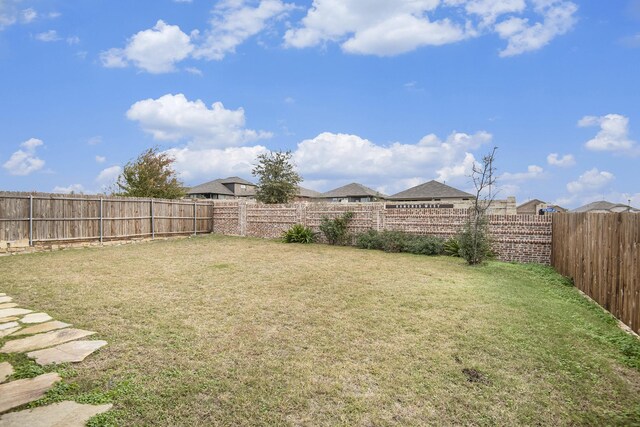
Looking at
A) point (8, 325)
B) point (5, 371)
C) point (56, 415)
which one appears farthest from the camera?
point (8, 325)

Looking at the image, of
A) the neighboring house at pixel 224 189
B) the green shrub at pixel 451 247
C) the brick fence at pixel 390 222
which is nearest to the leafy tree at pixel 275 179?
the brick fence at pixel 390 222

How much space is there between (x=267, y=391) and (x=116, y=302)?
3663 mm

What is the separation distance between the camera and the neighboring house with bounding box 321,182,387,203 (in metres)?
38.8

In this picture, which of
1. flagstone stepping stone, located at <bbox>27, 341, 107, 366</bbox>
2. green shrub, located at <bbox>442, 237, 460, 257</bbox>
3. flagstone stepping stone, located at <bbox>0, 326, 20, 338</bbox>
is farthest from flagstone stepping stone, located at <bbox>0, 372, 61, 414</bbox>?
green shrub, located at <bbox>442, 237, 460, 257</bbox>

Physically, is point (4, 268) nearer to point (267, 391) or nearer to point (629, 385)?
point (267, 391)

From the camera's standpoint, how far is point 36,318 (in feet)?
15.0

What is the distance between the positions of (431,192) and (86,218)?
88.1 feet

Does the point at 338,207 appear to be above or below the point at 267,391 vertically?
above

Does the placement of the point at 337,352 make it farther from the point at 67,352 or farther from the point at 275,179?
the point at 275,179

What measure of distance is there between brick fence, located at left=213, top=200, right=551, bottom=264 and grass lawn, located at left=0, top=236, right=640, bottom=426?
4.25 metres

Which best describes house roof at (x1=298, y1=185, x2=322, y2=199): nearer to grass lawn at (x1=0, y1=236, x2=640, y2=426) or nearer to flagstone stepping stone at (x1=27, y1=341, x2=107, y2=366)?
grass lawn at (x1=0, y1=236, x2=640, y2=426)

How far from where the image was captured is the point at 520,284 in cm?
745

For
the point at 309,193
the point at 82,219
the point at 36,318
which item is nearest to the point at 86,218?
the point at 82,219

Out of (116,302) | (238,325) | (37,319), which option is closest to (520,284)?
(238,325)
